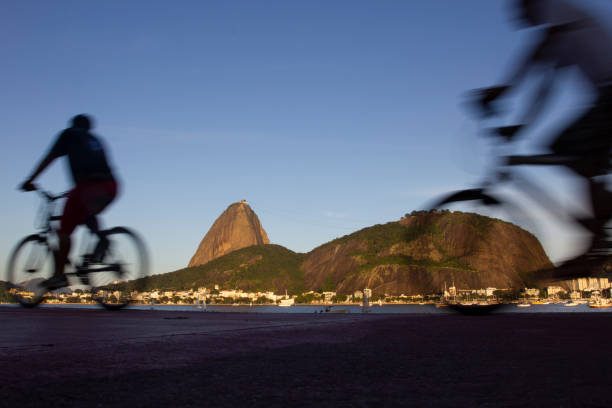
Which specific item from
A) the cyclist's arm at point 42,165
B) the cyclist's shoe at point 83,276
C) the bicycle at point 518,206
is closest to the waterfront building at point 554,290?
the bicycle at point 518,206

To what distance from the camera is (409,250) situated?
4.29 metres

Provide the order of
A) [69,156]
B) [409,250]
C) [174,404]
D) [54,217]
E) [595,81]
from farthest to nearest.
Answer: [54,217] < [69,156] < [409,250] < [595,81] < [174,404]

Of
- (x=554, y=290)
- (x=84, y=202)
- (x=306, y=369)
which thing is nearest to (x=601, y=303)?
(x=554, y=290)

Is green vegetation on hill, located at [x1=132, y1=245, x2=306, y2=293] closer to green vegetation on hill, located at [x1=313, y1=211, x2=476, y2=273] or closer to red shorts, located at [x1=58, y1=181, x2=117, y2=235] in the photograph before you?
red shorts, located at [x1=58, y1=181, x2=117, y2=235]

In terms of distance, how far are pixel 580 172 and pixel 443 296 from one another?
1737 mm

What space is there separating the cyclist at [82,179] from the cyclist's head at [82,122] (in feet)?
0.05

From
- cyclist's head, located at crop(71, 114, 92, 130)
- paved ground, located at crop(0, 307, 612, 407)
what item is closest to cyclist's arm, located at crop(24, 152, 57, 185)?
cyclist's head, located at crop(71, 114, 92, 130)

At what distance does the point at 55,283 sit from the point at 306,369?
5999 mm

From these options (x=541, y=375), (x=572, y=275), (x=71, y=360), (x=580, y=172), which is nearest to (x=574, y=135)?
(x=580, y=172)

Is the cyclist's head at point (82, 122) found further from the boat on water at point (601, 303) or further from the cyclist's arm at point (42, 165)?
the boat on water at point (601, 303)

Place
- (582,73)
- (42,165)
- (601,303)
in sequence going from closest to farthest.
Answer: (582,73)
(601,303)
(42,165)

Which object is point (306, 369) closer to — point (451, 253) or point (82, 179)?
point (451, 253)

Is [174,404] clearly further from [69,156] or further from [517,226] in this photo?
[69,156]

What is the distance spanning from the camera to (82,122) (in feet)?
22.8
